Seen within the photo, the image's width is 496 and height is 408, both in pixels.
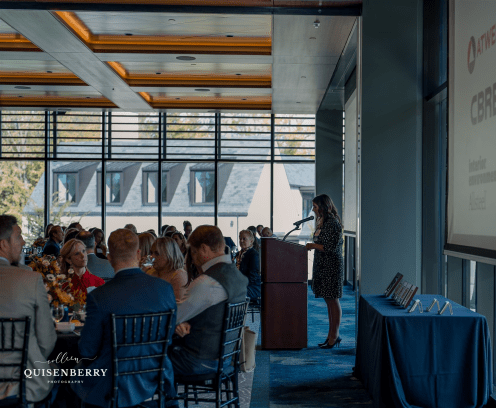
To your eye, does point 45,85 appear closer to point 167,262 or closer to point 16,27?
point 16,27

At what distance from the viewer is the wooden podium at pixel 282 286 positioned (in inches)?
248

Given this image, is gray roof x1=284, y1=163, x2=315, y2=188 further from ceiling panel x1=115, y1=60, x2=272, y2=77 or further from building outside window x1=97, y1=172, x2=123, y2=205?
building outside window x1=97, y1=172, x2=123, y2=205

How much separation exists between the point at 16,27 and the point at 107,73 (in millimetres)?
2500

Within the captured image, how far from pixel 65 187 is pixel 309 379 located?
10.4 meters

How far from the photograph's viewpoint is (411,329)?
388 cm

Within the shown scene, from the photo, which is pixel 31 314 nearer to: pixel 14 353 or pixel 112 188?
pixel 14 353

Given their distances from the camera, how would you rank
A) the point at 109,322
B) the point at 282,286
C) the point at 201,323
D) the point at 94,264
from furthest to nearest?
the point at 282,286 → the point at 94,264 → the point at 201,323 → the point at 109,322

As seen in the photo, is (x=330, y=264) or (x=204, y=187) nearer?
(x=330, y=264)

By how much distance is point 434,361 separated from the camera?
3.84m

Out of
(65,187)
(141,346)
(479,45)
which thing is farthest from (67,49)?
(141,346)

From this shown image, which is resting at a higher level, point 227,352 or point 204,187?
point 204,187

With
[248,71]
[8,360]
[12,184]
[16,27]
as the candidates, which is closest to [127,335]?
[8,360]

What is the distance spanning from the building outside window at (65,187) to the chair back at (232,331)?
11302 mm

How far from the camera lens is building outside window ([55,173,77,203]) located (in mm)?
14055
